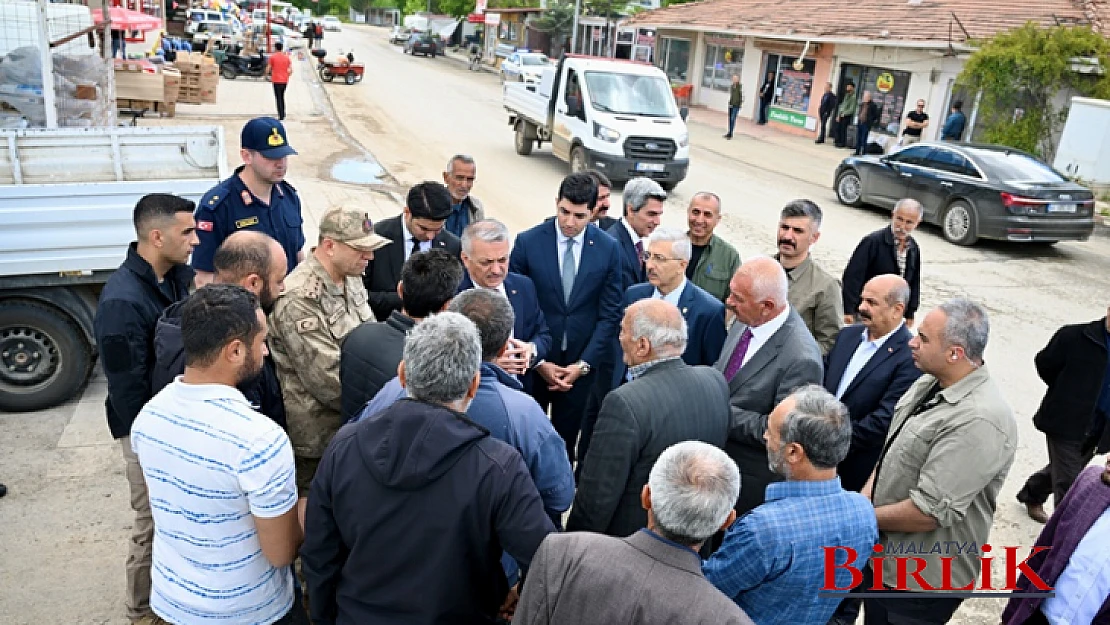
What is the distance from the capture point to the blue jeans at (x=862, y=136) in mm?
22672

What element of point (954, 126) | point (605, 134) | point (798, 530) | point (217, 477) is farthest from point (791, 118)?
point (217, 477)

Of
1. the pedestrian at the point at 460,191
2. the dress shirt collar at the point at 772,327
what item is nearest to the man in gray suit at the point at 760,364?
the dress shirt collar at the point at 772,327

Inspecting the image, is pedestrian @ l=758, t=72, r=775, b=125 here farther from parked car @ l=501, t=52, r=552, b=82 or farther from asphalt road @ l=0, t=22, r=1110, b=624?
parked car @ l=501, t=52, r=552, b=82

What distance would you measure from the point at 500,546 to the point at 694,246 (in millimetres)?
3426

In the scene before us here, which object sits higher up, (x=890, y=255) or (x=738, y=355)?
(x=890, y=255)

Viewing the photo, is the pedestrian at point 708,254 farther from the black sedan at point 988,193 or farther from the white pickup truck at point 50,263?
the black sedan at point 988,193

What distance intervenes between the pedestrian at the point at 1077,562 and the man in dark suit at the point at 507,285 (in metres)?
2.34

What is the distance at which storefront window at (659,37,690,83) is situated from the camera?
35.2 meters

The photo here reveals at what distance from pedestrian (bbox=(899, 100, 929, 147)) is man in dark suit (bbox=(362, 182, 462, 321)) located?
56.6ft

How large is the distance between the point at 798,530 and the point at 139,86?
18449 millimetres

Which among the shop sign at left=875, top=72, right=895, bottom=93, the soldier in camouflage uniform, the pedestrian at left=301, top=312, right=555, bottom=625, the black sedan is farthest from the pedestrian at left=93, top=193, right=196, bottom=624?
the shop sign at left=875, top=72, right=895, bottom=93

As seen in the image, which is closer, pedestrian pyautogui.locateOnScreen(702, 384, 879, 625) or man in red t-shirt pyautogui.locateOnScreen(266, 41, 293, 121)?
pedestrian pyautogui.locateOnScreen(702, 384, 879, 625)

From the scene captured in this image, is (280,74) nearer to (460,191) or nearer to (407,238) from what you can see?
(460,191)

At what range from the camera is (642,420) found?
9.88ft
